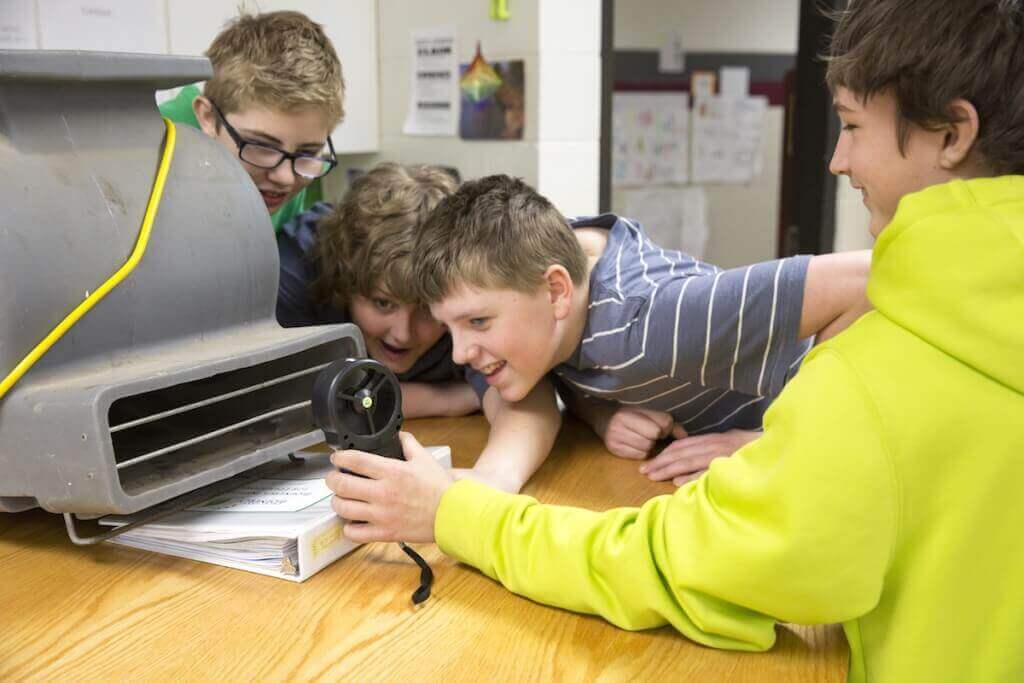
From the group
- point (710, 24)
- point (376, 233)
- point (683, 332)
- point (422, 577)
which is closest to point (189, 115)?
point (376, 233)

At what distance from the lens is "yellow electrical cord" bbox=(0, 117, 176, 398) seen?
0.86m

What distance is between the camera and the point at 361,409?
3.05ft

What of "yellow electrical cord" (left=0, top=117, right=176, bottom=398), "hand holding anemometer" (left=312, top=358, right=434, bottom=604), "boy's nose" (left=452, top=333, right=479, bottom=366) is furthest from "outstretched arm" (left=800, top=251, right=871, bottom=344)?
"yellow electrical cord" (left=0, top=117, right=176, bottom=398)

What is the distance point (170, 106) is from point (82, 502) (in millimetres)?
1035

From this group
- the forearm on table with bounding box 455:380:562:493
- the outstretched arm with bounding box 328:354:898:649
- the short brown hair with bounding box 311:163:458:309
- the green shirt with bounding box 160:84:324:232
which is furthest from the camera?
the green shirt with bounding box 160:84:324:232

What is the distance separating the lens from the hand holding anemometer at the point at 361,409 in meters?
0.91

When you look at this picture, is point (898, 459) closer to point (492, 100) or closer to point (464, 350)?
point (464, 350)

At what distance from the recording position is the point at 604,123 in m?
2.38

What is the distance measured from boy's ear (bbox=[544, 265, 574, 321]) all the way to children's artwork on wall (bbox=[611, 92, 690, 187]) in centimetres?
254

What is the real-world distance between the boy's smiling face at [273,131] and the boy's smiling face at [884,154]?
0.93 metres

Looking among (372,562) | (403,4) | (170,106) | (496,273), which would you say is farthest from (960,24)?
(403,4)

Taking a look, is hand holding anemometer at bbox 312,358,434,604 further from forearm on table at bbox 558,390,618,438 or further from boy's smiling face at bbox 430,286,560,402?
forearm on table at bbox 558,390,618,438

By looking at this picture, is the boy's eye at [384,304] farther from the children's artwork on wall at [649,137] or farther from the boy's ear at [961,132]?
the children's artwork on wall at [649,137]

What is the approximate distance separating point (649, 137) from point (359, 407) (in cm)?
301
